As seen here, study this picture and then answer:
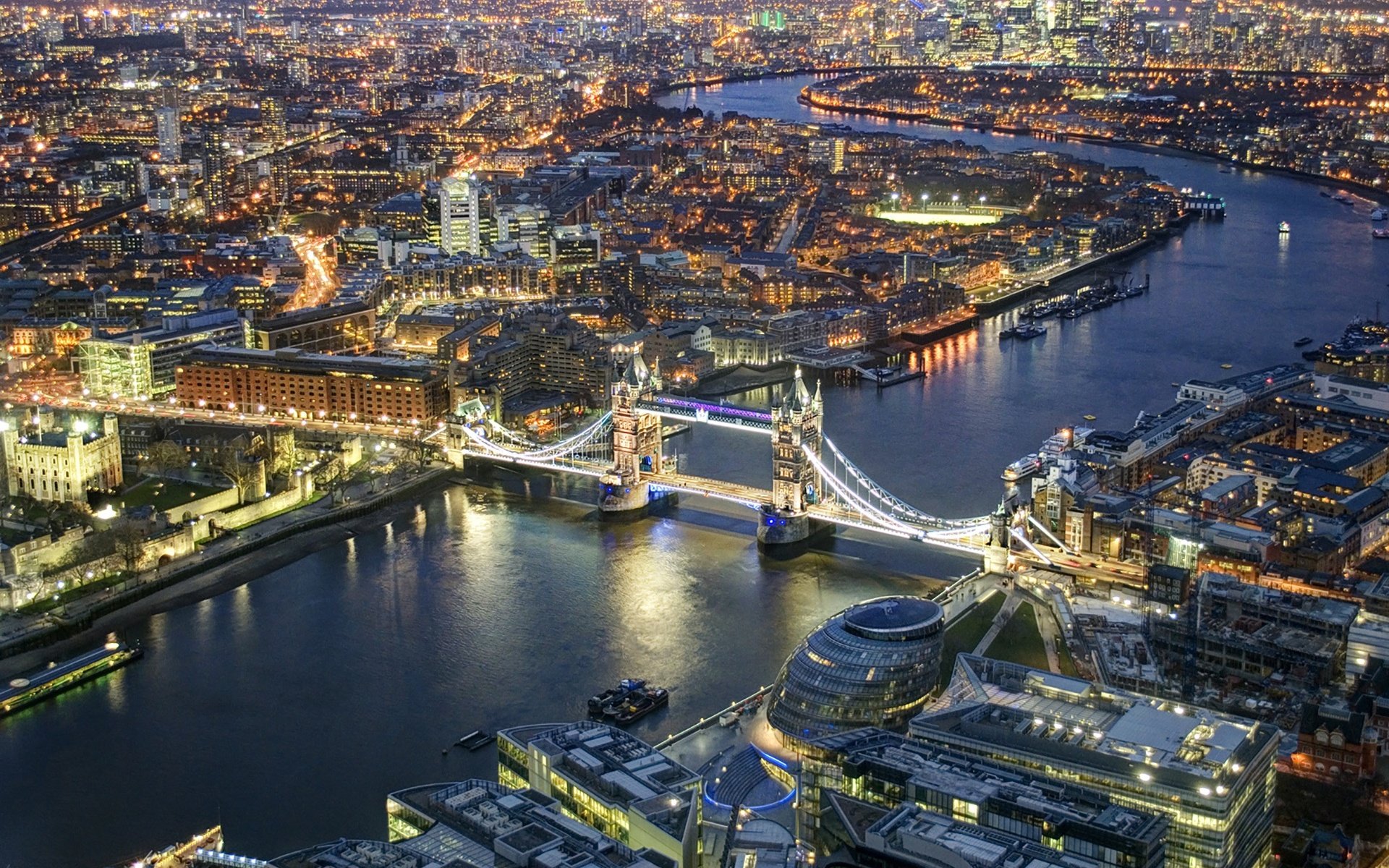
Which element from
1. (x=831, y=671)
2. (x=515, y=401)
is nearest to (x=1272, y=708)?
(x=831, y=671)

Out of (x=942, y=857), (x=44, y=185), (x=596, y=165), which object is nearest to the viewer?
(x=942, y=857)

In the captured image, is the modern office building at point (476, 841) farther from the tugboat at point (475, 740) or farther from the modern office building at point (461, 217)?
the modern office building at point (461, 217)

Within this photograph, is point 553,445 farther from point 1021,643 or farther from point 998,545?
point 1021,643

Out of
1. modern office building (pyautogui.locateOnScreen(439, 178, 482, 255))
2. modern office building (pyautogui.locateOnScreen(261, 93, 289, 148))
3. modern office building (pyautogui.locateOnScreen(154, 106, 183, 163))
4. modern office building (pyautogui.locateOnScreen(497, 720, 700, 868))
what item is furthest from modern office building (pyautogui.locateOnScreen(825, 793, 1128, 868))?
modern office building (pyautogui.locateOnScreen(261, 93, 289, 148))

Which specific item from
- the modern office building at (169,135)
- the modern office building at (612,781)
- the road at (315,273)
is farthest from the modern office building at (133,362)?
the modern office building at (169,135)

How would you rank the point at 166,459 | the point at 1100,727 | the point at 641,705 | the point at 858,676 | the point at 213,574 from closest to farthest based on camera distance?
the point at 1100,727
the point at 858,676
the point at 641,705
the point at 213,574
the point at 166,459

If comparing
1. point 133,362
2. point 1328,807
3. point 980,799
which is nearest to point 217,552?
point 133,362

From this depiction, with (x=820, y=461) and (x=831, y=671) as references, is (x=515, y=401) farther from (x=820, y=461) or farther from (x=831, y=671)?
(x=831, y=671)
